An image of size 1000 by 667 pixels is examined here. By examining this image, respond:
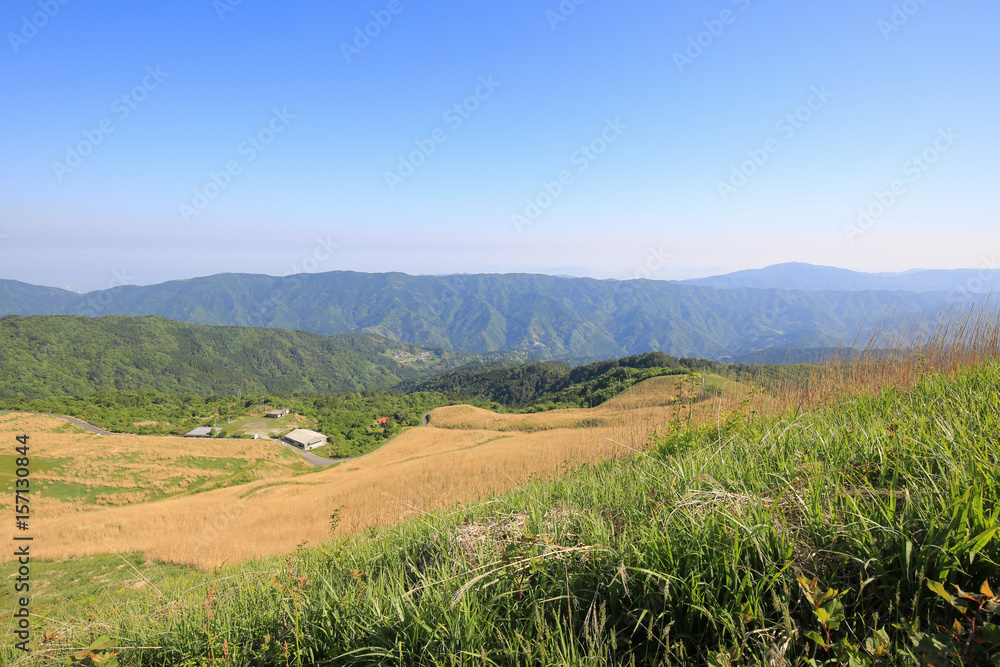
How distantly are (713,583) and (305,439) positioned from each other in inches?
3177

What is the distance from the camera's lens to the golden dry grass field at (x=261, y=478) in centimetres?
780

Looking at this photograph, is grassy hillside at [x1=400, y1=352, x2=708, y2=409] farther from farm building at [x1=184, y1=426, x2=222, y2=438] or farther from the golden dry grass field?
farm building at [x1=184, y1=426, x2=222, y2=438]

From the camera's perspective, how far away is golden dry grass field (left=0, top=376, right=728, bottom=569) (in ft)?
25.6

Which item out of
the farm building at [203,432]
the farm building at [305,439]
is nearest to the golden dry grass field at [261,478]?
the farm building at [305,439]

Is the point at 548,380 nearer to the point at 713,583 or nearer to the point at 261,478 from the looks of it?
the point at 261,478

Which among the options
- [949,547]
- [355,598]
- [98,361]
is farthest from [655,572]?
[98,361]

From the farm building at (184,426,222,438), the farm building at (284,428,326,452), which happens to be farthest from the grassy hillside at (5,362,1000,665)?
the farm building at (184,426,222,438)

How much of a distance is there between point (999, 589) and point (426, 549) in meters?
3.46

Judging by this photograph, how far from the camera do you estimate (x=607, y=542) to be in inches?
102

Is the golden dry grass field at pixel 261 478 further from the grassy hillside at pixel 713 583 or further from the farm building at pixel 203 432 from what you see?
the farm building at pixel 203 432

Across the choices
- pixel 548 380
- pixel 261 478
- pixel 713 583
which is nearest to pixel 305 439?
pixel 261 478

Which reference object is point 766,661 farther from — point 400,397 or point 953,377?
point 400,397

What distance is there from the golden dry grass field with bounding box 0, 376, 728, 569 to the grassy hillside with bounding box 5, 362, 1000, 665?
4.45 feet

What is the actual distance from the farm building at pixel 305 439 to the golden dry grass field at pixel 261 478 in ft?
51.0
